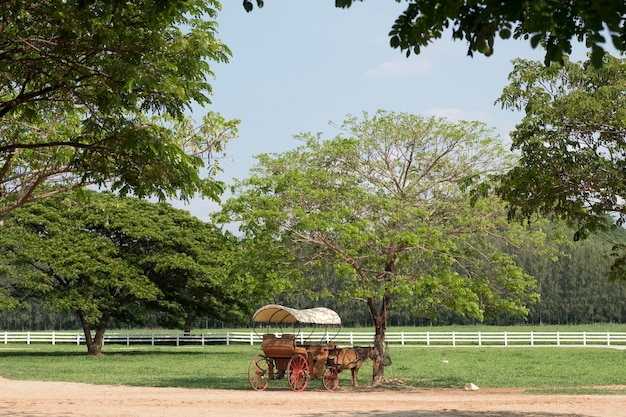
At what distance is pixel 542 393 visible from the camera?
1931 cm

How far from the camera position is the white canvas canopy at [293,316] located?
2103cm

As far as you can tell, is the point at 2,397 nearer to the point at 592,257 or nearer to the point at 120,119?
the point at 120,119

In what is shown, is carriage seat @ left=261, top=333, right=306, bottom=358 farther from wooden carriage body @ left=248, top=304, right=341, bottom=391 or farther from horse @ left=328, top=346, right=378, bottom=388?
horse @ left=328, top=346, right=378, bottom=388

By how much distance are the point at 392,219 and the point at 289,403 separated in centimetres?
690

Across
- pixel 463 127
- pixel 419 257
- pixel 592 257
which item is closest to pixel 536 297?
pixel 419 257

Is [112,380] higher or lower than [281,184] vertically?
lower

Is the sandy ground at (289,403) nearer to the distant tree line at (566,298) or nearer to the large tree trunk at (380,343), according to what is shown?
the large tree trunk at (380,343)

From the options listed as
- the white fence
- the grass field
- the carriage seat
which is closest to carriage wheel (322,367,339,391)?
the carriage seat

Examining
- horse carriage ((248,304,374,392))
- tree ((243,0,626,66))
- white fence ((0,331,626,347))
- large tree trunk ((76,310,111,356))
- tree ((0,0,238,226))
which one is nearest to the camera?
tree ((243,0,626,66))

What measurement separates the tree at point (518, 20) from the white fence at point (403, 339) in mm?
43359

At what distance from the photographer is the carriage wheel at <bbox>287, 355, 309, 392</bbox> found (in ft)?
66.7

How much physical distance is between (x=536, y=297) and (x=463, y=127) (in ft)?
17.2

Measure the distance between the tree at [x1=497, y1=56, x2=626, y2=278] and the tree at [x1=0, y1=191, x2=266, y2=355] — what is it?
24396 mm

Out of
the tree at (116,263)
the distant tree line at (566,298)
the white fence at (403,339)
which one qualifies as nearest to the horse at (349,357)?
the tree at (116,263)
